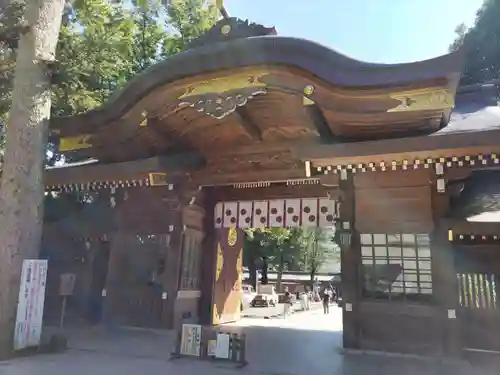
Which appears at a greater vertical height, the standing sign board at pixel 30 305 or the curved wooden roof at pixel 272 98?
the curved wooden roof at pixel 272 98

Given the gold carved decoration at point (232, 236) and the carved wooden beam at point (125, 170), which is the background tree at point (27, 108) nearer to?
the carved wooden beam at point (125, 170)

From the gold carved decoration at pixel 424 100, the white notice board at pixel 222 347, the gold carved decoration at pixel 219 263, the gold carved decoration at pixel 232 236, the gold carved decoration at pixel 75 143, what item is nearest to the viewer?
the white notice board at pixel 222 347

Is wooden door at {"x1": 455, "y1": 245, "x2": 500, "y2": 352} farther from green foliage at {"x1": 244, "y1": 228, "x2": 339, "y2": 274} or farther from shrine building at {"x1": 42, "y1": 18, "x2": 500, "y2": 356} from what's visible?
green foliage at {"x1": 244, "y1": 228, "x2": 339, "y2": 274}

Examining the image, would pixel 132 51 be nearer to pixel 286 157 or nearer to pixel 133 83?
pixel 133 83

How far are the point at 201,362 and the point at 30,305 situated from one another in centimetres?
268

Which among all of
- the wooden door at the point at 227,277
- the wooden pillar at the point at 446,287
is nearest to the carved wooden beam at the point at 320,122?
the wooden pillar at the point at 446,287

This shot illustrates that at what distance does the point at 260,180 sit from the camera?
334 inches

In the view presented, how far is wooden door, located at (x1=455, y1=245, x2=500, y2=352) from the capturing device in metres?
6.11

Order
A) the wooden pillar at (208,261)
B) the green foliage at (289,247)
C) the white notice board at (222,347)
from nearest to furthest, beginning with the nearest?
the white notice board at (222,347), the wooden pillar at (208,261), the green foliage at (289,247)

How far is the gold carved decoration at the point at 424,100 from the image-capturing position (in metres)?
5.60

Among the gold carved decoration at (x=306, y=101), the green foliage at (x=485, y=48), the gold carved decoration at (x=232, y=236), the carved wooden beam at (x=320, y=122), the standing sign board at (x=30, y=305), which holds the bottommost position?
the standing sign board at (x=30, y=305)

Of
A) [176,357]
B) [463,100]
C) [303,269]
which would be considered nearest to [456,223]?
[463,100]

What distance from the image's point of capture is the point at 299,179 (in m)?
8.20

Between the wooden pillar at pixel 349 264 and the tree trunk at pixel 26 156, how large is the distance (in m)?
4.86
